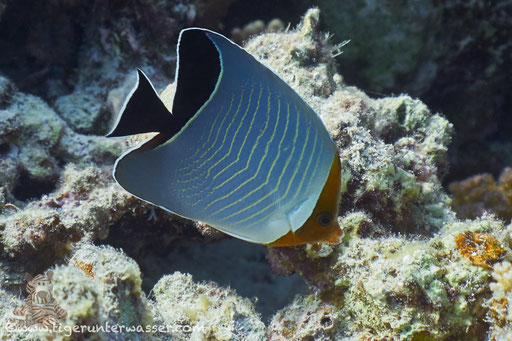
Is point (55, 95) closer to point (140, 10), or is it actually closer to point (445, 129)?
point (140, 10)

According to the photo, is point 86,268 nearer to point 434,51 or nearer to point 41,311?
point 41,311

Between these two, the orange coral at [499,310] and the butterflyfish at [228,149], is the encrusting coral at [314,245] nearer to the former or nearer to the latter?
the orange coral at [499,310]

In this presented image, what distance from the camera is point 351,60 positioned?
5359mm

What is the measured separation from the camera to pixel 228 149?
144 centimetres

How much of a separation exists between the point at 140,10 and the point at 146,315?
3300 mm

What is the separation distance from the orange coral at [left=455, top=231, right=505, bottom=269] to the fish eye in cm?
108

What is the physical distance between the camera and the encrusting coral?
2.04 metres

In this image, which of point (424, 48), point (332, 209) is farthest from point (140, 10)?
point (424, 48)

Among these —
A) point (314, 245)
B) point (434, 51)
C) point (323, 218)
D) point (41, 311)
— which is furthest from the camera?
point (434, 51)

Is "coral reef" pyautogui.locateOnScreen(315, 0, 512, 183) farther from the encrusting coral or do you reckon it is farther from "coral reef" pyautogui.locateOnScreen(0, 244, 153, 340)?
"coral reef" pyautogui.locateOnScreen(0, 244, 153, 340)

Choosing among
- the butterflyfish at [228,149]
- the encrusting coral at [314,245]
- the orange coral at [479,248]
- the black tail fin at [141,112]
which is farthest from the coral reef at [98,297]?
the orange coral at [479,248]

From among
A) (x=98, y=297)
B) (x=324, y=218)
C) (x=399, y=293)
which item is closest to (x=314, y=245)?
(x=399, y=293)

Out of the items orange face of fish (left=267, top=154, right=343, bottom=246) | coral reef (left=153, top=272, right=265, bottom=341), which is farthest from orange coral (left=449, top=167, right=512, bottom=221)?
orange face of fish (left=267, top=154, right=343, bottom=246)

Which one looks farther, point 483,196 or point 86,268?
point 483,196
